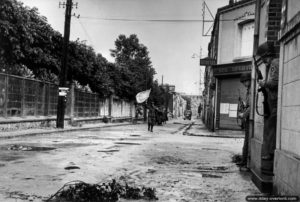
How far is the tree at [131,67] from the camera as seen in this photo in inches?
1710

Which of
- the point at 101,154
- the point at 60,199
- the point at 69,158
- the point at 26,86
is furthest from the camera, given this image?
the point at 26,86

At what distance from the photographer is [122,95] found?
144ft

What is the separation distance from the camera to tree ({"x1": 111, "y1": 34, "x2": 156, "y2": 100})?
43438 mm

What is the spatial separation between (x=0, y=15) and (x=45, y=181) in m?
13.4

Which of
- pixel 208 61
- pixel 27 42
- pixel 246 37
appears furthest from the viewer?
pixel 208 61

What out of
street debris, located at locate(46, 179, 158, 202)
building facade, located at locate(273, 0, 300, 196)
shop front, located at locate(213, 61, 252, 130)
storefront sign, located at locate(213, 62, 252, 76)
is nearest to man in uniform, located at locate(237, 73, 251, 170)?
building facade, located at locate(273, 0, 300, 196)

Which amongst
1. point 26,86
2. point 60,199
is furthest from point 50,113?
point 60,199

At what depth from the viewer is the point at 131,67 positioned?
172ft

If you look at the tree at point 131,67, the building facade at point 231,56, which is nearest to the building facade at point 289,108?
the building facade at point 231,56

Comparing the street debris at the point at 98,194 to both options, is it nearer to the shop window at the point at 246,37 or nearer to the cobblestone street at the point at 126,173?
the cobblestone street at the point at 126,173

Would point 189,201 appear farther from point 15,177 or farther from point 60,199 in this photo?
point 15,177

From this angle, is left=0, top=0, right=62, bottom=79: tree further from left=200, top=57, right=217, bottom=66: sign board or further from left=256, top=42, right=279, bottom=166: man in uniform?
left=256, top=42, right=279, bottom=166: man in uniform

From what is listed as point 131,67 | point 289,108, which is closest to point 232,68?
point 289,108

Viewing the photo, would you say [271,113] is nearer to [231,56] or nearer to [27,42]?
[27,42]
